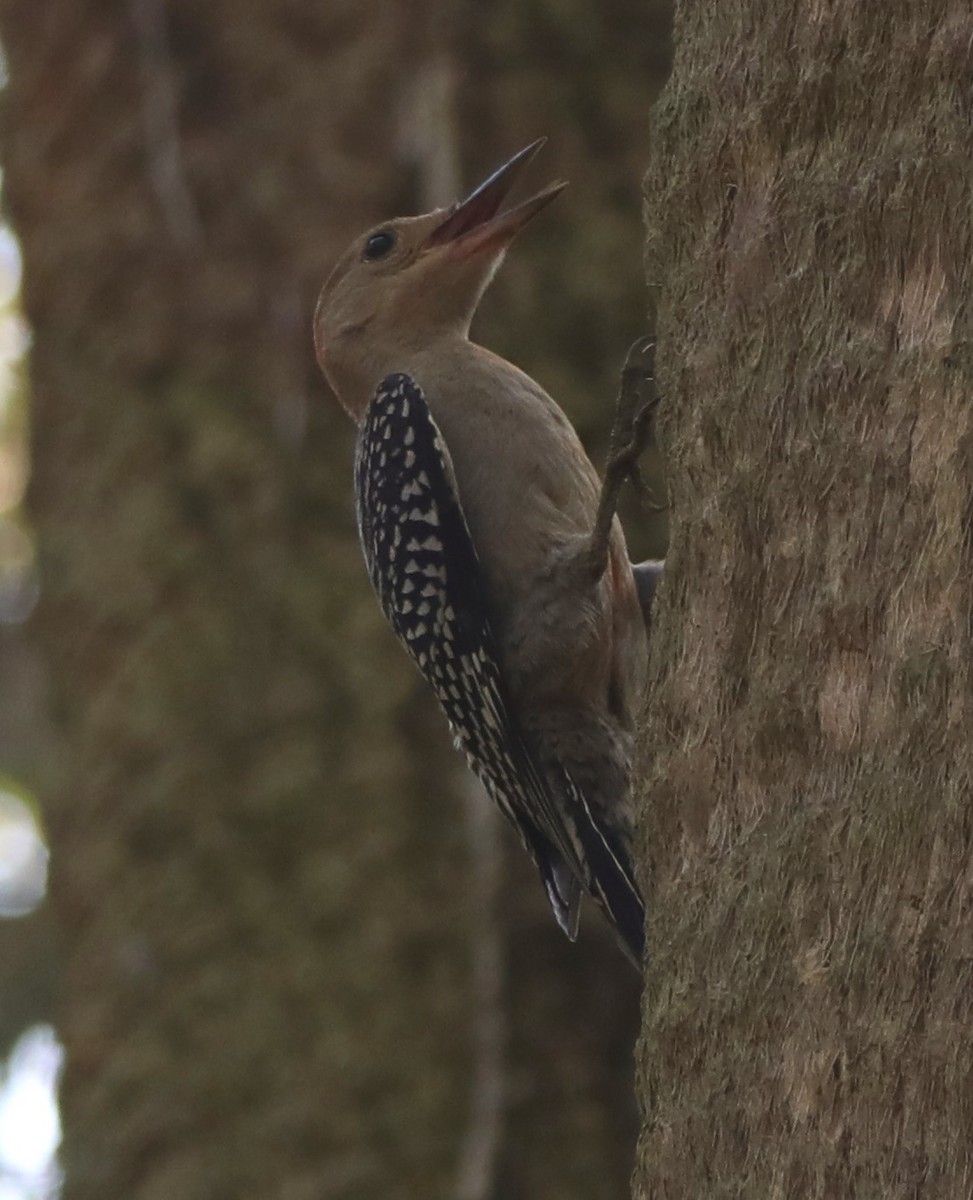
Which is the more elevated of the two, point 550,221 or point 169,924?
point 550,221

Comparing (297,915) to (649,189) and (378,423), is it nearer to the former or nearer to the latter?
(378,423)

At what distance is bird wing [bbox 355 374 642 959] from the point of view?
4672 millimetres

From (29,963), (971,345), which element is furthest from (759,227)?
(29,963)

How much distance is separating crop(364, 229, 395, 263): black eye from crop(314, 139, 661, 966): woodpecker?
0.69 m

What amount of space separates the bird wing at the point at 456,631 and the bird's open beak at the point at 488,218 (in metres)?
0.52

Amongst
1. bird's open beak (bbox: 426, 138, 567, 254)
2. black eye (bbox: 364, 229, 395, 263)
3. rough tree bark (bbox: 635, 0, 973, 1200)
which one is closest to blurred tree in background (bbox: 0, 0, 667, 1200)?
black eye (bbox: 364, 229, 395, 263)

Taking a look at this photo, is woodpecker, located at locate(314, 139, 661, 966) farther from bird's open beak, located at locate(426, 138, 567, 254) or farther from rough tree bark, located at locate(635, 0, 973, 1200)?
rough tree bark, located at locate(635, 0, 973, 1200)

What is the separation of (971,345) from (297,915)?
4.07 m

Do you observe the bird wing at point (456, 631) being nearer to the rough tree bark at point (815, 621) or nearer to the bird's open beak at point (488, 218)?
the bird's open beak at point (488, 218)

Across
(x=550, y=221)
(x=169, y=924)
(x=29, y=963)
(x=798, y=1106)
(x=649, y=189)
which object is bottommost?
(x=29, y=963)

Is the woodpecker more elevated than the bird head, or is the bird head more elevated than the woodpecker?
the bird head

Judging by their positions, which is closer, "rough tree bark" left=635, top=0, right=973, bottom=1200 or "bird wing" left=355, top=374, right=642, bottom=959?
"rough tree bark" left=635, top=0, right=973, bottom=1200

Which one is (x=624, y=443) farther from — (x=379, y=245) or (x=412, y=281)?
(x=379, y=245)

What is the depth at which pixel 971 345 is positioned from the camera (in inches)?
114
